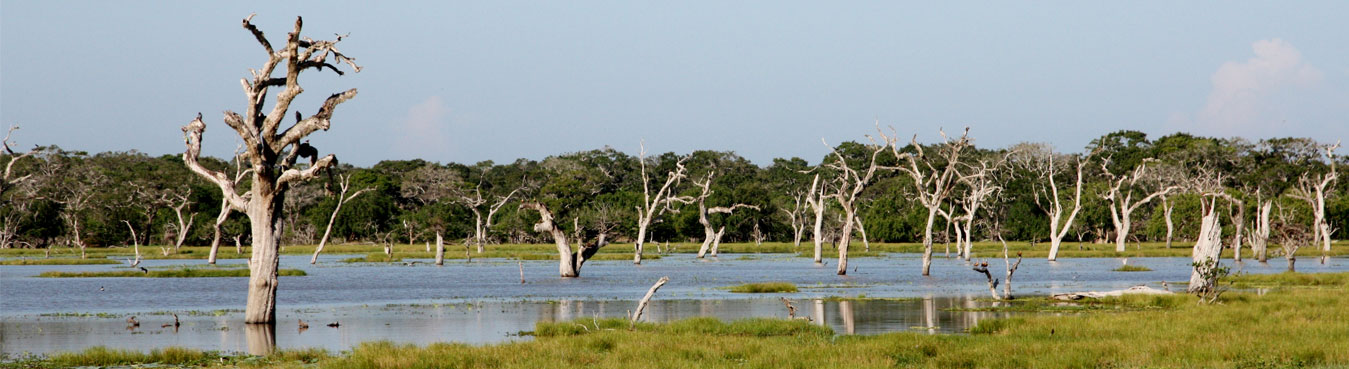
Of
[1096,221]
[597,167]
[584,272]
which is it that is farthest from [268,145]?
[597,167]

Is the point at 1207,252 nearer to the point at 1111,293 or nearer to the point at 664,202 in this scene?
the point at 1111,293

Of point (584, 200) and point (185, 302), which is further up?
point (584, 200)

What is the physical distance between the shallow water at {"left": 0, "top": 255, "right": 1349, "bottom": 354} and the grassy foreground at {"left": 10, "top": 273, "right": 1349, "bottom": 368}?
1804mm

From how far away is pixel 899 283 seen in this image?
4612cm

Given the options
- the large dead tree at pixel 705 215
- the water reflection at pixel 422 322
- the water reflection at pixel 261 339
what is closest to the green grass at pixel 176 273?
the large dead tree at pixel 705 215

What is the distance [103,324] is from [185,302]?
8607 millimetres

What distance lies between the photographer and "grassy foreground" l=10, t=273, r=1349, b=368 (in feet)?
60.0

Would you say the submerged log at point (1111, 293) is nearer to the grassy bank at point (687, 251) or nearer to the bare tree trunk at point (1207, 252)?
the bare tree trunk at point (1207, 252)

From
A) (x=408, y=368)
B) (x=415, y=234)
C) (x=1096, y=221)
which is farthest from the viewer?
(x=415, y=234)

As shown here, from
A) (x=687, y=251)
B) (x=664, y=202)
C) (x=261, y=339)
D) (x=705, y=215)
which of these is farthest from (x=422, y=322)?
(x=687, y=251)

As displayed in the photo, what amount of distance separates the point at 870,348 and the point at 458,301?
19.9 m

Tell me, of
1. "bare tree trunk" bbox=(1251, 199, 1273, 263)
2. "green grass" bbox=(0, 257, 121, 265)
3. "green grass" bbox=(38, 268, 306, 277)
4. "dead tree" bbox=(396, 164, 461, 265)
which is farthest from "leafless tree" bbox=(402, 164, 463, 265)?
"bare tree trunk" bbox=(1251, 199, 1273, 263)

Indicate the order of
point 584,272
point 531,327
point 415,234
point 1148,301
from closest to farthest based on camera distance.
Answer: point 531,327 < point 1148,301 < point 584,272 < point 415,234

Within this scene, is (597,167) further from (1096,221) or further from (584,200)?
(1096,221)
